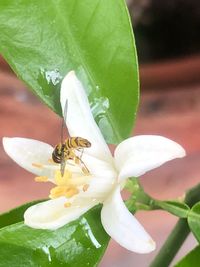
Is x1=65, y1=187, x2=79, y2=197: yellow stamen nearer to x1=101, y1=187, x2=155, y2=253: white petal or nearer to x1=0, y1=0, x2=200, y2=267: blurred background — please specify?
x1=101, y1=187, x2=155, y2=253: white petal

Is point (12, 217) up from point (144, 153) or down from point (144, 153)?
down

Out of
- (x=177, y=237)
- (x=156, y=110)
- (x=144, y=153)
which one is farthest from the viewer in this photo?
(x=156, y=110)

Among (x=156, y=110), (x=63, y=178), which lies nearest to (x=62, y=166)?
(x=63, y=178)

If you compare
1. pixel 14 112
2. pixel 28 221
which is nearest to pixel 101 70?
pixel 28 221

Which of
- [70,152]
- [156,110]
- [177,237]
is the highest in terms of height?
[70,152]

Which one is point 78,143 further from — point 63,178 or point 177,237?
point 177,237

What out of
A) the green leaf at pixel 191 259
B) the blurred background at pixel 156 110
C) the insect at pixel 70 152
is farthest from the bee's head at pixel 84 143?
the blurred background at pixel 156 110
